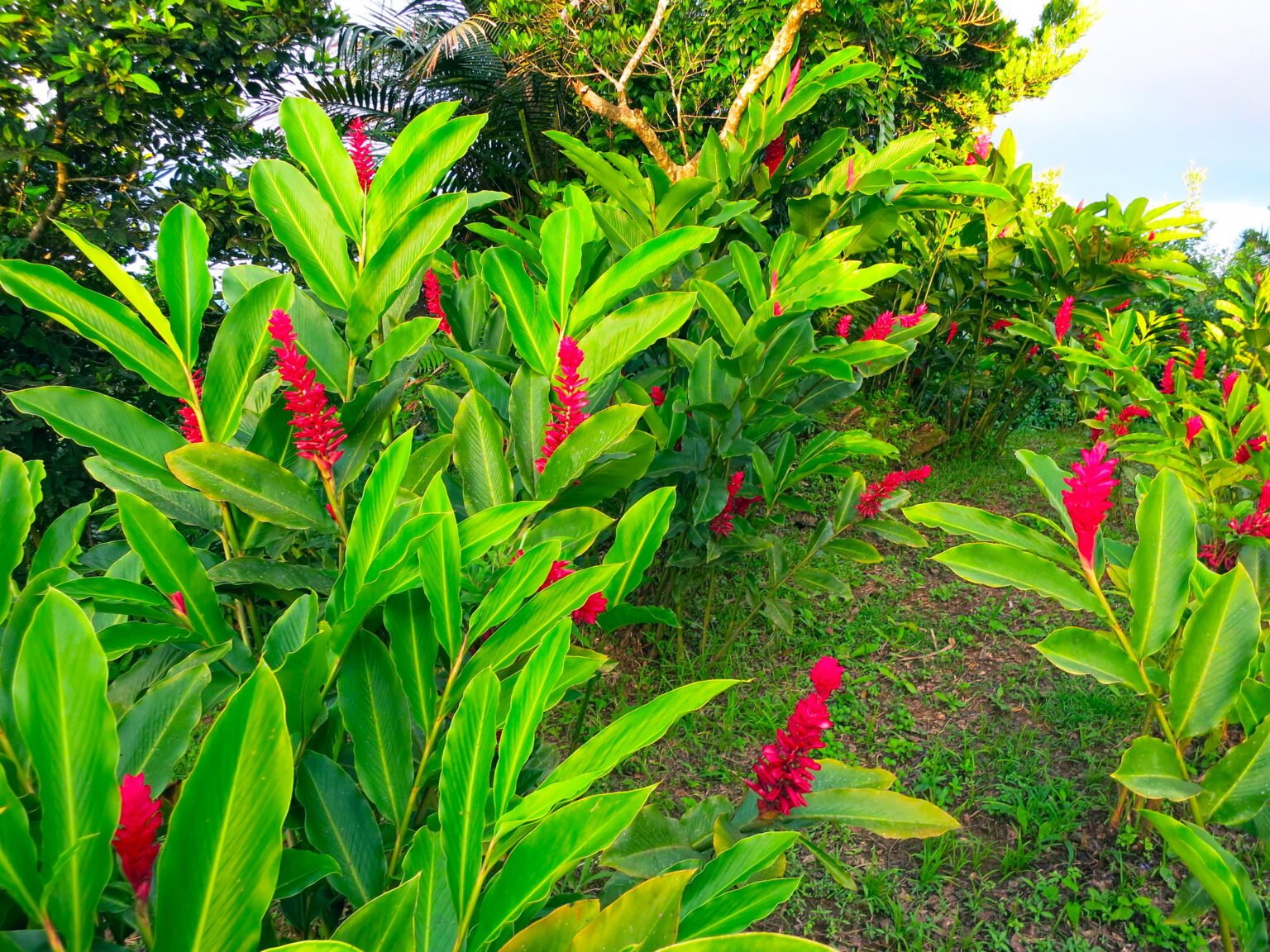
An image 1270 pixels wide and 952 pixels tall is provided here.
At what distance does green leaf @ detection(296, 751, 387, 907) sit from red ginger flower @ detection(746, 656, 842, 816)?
0.51 meters

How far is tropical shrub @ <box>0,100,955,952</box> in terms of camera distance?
49 cm

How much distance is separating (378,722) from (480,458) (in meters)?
0.43

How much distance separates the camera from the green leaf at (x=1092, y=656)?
1259mm

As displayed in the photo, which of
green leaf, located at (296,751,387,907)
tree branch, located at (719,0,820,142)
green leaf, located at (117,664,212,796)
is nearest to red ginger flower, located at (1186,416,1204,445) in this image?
green leaf, located at (296,751,387,907)

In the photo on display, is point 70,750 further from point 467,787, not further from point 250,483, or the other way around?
point 250,483

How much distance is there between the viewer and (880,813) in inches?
42.9

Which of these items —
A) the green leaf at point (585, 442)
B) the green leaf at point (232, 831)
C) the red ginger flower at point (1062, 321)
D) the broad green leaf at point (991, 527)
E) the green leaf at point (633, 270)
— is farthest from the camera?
the red ginger flower at point (1062, 321)

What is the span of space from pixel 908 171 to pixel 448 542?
230 centimetres

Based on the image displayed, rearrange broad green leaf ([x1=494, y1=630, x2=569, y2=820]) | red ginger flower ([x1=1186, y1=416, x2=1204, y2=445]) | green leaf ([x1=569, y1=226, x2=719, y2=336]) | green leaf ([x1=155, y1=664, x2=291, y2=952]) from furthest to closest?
1. red ginger flower ([x1=1186, y1=416, x2=1204, y2=445])
2. green leaf ([x1=569, y1=226, x2=719, y2=336])
3. broad green leaf ([x1=494, y1=630, x2=569, y2=820])
4. green leaf ([x1=155, y1=664, x2=291, y2=952])

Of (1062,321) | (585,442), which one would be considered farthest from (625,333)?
(1062,321)

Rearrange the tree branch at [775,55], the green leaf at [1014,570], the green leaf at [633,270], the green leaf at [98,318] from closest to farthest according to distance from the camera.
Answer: the green leaf at [98,318]
the green leaf at [633,270]
the green leaf at [1014,570]
the tree branch at [775,55]

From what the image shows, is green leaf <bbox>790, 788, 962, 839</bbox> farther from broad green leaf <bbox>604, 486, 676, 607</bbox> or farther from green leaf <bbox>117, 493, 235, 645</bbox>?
green leaf <bbox>117, 493, 235, 645</bbox>

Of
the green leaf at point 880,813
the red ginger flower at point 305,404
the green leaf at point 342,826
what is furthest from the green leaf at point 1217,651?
the red ginger flower at point 305,404

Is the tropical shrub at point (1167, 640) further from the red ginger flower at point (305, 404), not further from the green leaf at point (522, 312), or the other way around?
the red ginger flower at point (305, 404)
